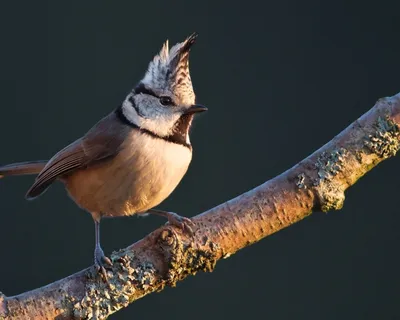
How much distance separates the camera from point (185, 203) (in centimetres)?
366

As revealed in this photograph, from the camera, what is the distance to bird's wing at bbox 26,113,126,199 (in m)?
2.35

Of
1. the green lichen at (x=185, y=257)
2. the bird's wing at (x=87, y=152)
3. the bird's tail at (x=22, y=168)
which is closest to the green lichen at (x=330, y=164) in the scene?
the green lichen at (x=185, y=257)

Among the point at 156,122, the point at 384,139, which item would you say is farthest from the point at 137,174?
the point at 384,139

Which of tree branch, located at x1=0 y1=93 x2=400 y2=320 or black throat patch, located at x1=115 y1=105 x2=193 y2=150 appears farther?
black throat patch, located at x1=115 y1=105 x2=193 y2=150

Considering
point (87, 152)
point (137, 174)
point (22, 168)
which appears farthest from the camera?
point (22, 168)

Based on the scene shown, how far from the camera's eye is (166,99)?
2.33 metres

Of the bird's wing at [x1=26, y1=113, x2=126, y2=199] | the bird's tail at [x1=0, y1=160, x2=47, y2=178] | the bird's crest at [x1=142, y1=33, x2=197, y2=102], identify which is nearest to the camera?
the bird's crest at [x1=142, y1=33, x2=197, y2=102]

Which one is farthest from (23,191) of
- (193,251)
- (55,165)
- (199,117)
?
(193,251)

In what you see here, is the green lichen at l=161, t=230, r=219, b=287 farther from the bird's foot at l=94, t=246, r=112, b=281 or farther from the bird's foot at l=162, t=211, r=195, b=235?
the bird's foot at l=94, t=246, r=112, b=281

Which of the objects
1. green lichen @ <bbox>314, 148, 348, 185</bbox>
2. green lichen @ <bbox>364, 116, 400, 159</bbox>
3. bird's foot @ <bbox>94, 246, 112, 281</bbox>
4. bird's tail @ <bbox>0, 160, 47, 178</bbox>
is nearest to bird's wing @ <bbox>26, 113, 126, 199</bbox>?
bird's tail @ <bbox>0, 160, 47, 178</bbox>

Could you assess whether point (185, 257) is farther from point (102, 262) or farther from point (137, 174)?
point (137, 174)

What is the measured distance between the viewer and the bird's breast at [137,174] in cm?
226

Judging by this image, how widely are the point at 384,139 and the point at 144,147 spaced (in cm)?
75

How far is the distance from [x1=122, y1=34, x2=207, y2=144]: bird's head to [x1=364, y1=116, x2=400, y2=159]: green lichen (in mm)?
593
